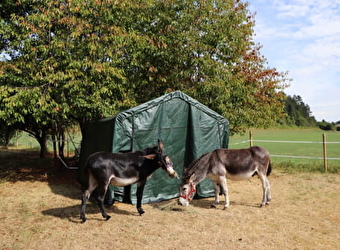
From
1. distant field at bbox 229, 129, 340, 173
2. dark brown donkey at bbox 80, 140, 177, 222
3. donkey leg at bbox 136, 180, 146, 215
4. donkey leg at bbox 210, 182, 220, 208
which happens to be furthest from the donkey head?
distant field at bbox 229, 129, 340, 173

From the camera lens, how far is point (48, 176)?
12688mm

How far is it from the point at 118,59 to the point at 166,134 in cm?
392

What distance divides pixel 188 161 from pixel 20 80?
244 inches

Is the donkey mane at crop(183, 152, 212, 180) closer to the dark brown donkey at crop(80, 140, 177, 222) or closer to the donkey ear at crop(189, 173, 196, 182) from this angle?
the donkey ear at crop(189, 173, 196, 182)

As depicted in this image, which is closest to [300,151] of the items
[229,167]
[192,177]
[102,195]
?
[229,167]

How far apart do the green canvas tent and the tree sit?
1.82 metres

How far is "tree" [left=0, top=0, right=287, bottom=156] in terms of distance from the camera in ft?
32.9

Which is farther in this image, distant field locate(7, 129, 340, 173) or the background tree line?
the background tree line

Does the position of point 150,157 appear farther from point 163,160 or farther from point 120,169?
point 120,169

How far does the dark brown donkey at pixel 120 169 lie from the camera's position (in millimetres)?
6867

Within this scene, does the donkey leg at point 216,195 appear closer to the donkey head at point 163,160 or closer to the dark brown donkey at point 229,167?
the dark brown donkey at point 229,167

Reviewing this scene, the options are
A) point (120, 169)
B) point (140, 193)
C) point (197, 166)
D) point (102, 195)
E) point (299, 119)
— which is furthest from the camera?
point (299, 119)

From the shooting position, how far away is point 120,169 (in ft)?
23.1

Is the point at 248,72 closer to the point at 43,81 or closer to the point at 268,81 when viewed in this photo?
the point at 268,81
